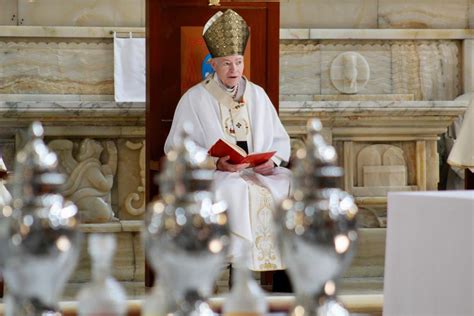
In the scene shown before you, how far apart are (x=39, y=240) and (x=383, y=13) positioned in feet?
32.7

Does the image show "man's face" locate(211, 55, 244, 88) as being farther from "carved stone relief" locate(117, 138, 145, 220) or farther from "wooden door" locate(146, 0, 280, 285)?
"carved stone relief" locate(117, 138, 145, 220)

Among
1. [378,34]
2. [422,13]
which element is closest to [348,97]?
[378,34]

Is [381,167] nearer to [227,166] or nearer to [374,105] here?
[374,105]

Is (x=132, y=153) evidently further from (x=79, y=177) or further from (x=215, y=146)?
(x=215, y=146)

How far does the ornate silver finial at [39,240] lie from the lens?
176cm

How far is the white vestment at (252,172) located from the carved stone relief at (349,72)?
3282 millimetres

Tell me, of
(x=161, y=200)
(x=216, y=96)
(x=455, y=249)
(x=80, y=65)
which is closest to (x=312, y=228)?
(x=161, y=200)

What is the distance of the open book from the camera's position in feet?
23.2

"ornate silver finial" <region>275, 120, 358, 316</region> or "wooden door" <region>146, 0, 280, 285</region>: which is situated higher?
"wooden door" <region>146, 0, 280, 285</region>

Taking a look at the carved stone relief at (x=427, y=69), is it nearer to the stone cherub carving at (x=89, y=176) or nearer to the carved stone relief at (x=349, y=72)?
the carved stone relief at (x=349, y=72)

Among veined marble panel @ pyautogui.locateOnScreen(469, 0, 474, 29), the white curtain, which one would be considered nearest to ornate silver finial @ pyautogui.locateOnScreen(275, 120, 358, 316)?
the white curtain

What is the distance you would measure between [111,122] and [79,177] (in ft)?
1.60

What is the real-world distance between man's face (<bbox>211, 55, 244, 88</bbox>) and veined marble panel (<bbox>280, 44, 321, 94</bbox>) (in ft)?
10.9

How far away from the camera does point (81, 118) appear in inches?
351
